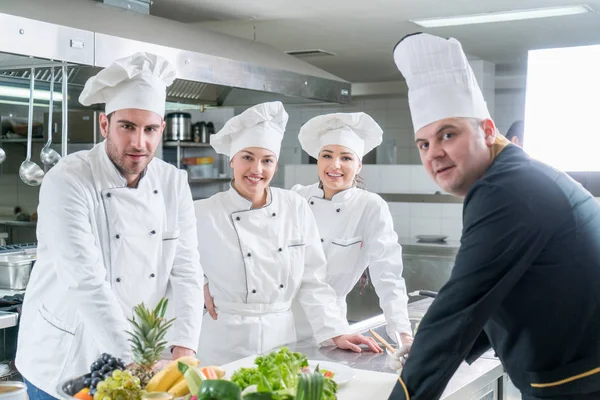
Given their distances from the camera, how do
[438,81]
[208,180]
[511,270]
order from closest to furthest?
[511,270]
[438,81]
[208,180]

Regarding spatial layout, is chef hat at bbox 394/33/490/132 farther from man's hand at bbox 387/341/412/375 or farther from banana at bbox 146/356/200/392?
banana at bbox 146/356/200/392

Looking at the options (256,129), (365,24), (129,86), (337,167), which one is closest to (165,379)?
(129,86)

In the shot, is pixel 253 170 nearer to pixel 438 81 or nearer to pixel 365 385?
pixel 365 385

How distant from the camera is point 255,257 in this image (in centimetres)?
291

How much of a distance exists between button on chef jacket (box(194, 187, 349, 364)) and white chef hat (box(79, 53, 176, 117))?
60 cm

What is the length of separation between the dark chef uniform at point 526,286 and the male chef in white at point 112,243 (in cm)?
94

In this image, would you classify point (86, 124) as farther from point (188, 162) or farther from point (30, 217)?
point (188, 162)

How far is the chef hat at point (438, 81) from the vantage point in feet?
5.99

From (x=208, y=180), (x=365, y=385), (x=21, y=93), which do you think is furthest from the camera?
(x=208, y=180)

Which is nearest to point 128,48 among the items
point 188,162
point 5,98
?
point 5,98

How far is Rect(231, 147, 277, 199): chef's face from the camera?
2.97 metres

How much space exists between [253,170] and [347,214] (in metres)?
0.59

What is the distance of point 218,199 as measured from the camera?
9.98 feet

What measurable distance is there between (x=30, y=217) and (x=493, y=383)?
17.6 feet
